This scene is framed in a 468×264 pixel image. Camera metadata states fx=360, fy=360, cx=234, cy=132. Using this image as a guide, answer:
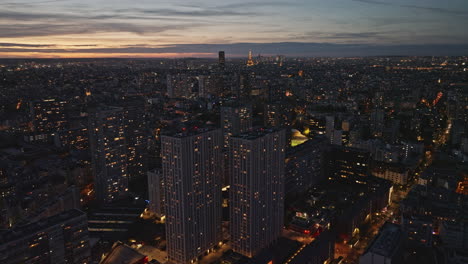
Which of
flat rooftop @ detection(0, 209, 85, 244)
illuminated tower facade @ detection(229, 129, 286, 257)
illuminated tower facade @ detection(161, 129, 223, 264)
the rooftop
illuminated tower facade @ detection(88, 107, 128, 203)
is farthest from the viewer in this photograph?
illuminated tower facade @ detection(88, 107, 128, 203)

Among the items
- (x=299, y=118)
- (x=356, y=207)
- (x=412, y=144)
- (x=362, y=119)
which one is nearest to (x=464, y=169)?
(x=412, y=144)

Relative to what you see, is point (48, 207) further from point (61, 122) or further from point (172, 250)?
point (61, 122)

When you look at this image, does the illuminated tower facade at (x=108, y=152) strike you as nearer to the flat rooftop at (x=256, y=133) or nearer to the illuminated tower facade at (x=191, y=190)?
the illuminated tower facade at (x=191, y=190)

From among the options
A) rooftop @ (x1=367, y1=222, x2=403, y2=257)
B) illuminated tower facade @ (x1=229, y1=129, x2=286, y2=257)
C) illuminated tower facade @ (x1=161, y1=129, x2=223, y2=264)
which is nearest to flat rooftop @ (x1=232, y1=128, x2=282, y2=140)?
illuminated tower facade @ (x1=229, y1=129, x2=286, y2=257)

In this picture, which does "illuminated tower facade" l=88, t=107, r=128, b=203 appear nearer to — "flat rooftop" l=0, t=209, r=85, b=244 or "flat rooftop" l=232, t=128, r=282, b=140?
"flat rooftop" l=0, t=209, r=85, b=244

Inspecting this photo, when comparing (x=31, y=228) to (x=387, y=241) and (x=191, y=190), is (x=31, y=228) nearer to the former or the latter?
(x=191, y=190)

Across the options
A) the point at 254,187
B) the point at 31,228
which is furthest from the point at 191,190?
the point at 31,228
